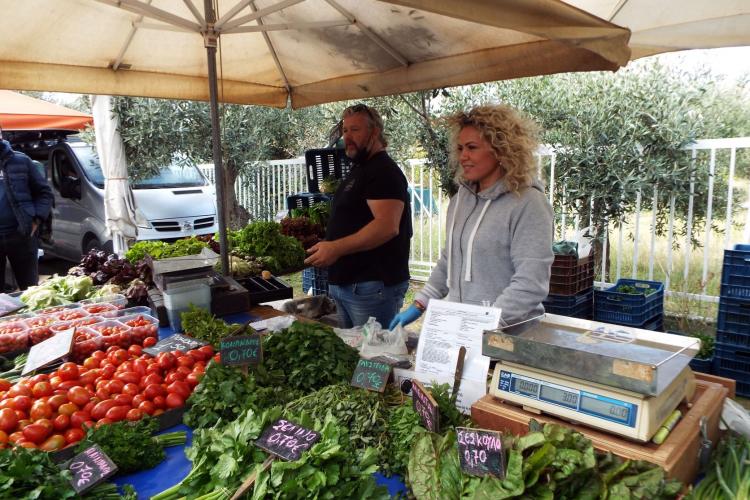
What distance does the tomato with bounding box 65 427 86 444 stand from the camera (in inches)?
69.6

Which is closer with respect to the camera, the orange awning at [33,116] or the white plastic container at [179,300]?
the white plastic container at [179,300]

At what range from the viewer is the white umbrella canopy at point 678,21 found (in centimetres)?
287

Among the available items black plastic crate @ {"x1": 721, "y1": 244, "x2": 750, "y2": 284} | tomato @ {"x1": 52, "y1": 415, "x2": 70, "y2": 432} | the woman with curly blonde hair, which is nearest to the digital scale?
the woman with curly blonde hair

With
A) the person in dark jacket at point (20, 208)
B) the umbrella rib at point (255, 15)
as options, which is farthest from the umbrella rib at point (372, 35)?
the person in dark jacket at point (20, 208)

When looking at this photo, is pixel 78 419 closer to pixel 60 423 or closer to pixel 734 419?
pixel 60 423

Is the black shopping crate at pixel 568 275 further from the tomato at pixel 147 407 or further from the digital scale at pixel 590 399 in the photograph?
the tomato at pixel 147 407

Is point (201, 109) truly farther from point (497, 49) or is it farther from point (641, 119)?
point (497, 49)

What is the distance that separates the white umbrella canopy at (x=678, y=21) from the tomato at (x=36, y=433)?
3437mm

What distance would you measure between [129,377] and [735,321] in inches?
167

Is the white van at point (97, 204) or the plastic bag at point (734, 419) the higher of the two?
the white van at point (97, 204)

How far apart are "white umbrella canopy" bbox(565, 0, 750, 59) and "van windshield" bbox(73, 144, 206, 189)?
7.55m

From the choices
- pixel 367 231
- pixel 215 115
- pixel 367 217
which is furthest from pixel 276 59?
pixel 367 231

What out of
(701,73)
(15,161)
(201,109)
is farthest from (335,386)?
(201,109)

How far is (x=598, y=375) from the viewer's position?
132 cm
